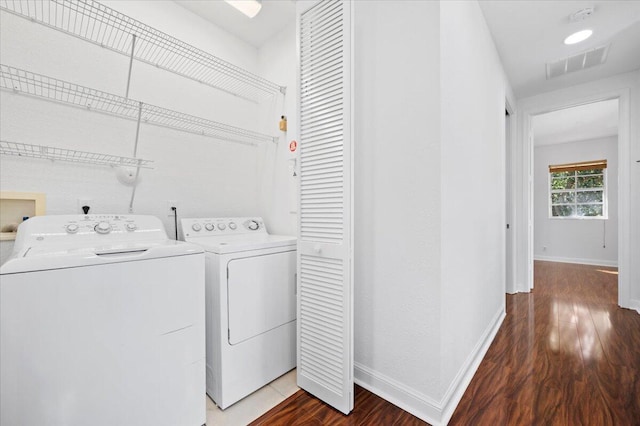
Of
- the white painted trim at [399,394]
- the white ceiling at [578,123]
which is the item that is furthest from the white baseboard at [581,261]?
the white painted trim at [399,394]

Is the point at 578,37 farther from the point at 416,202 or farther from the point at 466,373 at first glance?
the point at 466,373

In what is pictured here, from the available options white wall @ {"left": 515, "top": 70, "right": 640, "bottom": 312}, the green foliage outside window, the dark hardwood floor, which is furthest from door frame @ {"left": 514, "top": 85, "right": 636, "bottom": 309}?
the green foliage outside window

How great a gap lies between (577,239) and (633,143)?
142 inches

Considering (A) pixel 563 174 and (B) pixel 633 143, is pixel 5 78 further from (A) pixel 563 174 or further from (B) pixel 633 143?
(A) pixel 563 174

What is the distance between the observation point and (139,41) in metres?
1.91

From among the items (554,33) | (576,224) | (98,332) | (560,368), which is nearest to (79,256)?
(98,332)

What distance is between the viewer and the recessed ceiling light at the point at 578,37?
2.24 meters

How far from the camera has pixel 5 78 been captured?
146 centimetres


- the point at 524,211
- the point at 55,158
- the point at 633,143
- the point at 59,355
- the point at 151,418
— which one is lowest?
the point at 151,418


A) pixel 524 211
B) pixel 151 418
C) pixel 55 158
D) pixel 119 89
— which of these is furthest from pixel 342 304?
pixel 524 211

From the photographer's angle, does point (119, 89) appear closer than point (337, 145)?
No

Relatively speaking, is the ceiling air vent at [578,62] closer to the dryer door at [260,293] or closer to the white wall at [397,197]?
the white wall at [397,197]

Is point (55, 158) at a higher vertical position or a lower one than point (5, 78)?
lower

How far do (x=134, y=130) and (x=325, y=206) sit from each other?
146 cm
